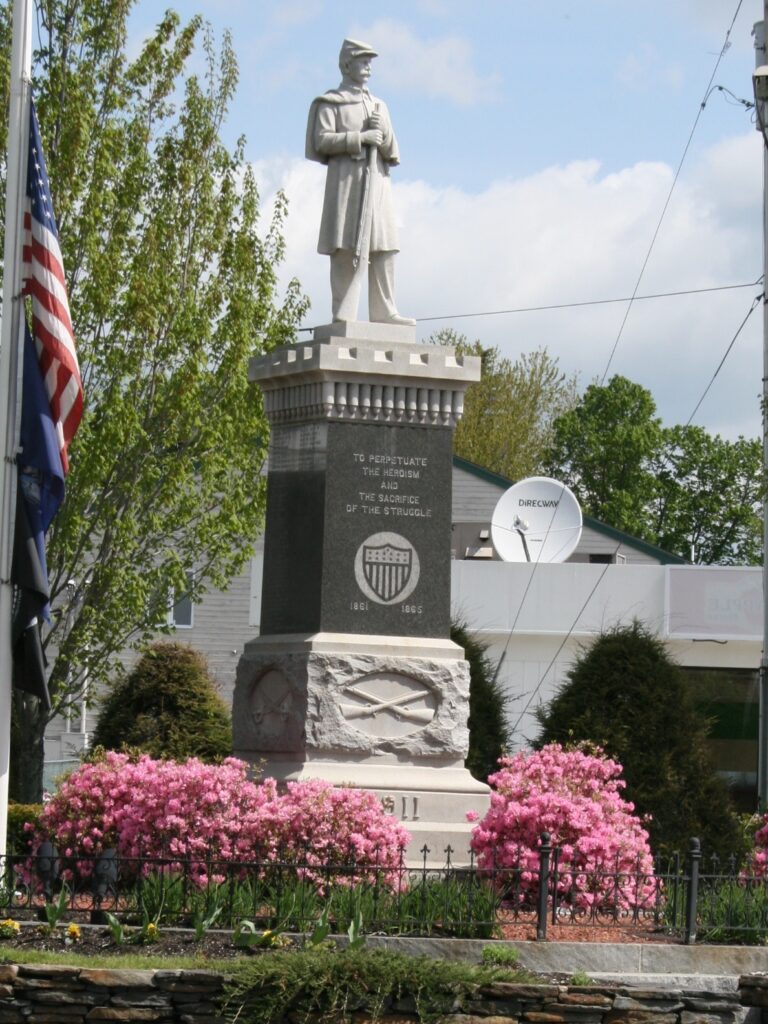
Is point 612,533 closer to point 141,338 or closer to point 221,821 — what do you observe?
point 141,338

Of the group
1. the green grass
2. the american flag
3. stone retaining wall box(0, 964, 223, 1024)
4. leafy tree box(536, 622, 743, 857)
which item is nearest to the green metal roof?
leafy tree box(536, 622, 743, 857)

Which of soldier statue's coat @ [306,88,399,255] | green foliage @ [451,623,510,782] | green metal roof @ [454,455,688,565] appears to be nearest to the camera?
soldier statue's coat @ [306,88,399,255]

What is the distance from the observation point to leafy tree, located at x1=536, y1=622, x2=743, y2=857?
58.4 ft

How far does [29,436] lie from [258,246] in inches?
404

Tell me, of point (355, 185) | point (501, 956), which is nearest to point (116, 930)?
point (501, 956)

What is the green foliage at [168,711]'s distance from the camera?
21109 millimetres

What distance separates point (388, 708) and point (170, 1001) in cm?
457

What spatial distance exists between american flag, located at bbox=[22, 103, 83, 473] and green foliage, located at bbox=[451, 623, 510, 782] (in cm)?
708

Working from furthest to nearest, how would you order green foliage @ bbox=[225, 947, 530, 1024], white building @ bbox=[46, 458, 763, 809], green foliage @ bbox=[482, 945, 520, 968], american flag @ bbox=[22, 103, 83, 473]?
1. white building @ bbox=[46, 458, 763, 809]
2. american flag @ bbox=[22, 103, 83, 473]
3. green foliage @ bbox=[482, 945, 520, 968]
4. green foliage @ bbox=[225, 947, 530, 1024]

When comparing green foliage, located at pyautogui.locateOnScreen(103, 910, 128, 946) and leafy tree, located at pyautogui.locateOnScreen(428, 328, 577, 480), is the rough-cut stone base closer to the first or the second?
green foliage, located at pyautogui.locateOnScreen(103, 910, 128, 946)

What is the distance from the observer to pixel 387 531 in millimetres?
15562

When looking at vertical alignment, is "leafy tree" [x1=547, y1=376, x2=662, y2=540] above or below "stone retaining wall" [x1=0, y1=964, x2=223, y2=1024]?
above

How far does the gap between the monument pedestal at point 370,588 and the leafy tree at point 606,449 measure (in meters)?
46.8

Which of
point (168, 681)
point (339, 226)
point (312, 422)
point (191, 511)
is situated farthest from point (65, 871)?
point (191, 511)
